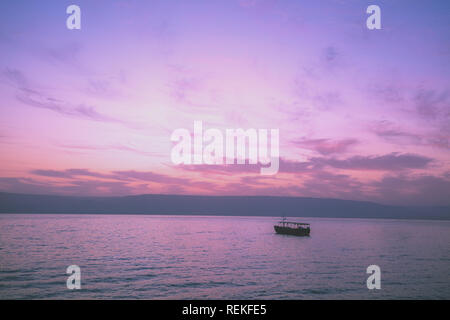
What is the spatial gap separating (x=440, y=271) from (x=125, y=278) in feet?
155

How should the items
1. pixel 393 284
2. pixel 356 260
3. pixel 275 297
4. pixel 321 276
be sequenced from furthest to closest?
pixel 356 260 → pixel 321 276 → pixel 393 284 → pixel 275 297

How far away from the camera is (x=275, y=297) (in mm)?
32062

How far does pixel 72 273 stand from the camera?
4144 cm

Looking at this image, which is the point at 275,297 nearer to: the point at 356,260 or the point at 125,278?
the point at 125,278
